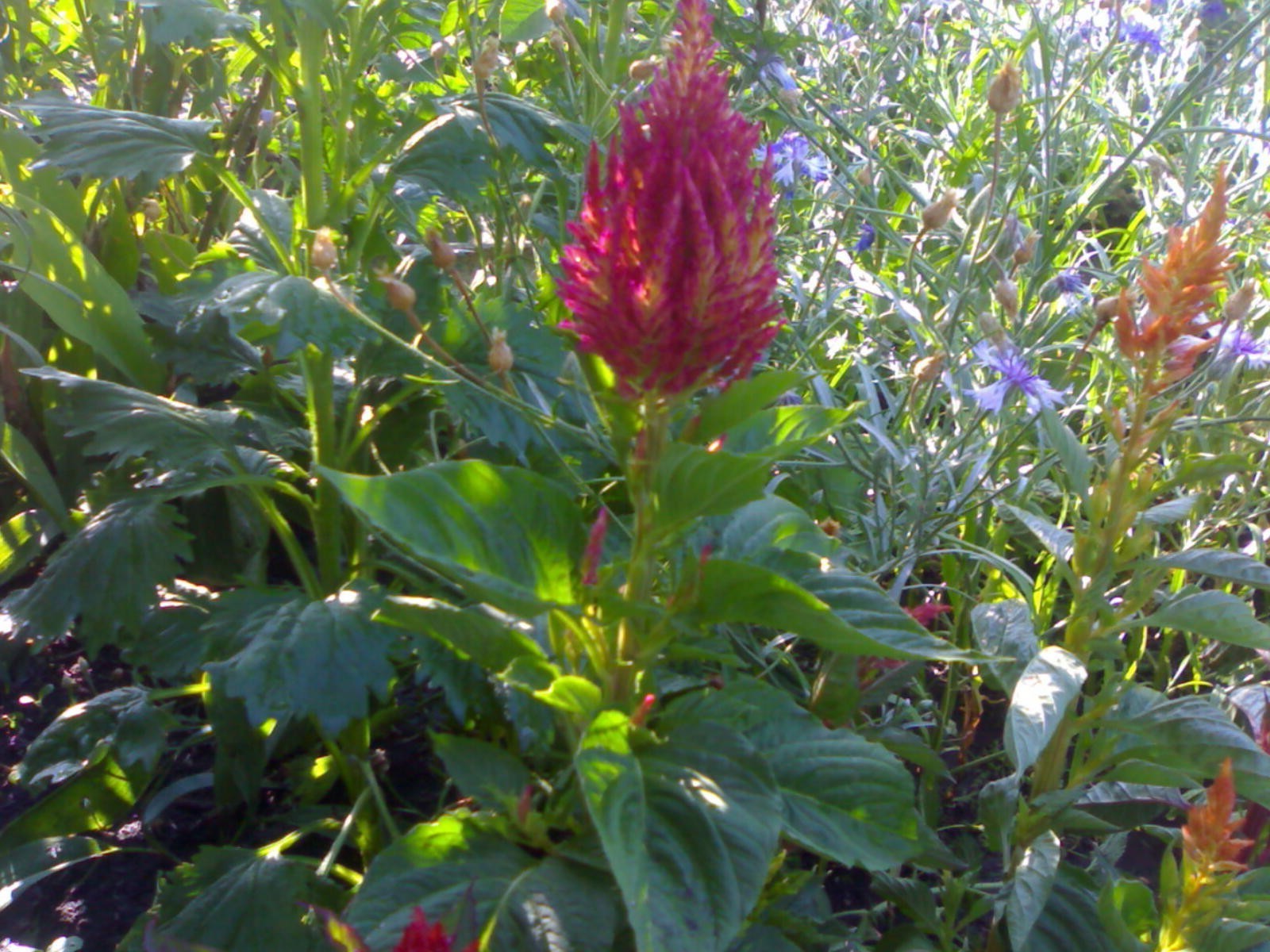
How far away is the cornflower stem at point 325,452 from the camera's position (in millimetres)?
1098

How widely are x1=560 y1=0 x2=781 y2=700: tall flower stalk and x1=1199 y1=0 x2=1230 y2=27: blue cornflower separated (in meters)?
1.68

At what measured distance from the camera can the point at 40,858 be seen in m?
1.14

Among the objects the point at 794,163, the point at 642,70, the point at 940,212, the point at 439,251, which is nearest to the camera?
the point at 439,251

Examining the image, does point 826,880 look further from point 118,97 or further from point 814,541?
point 118,97

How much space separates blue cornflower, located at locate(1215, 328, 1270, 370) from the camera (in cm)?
131

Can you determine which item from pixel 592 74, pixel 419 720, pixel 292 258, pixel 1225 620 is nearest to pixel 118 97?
pixel 292 258

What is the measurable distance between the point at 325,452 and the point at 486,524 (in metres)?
0.43

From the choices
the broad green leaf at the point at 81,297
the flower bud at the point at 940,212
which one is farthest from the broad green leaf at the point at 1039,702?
the broad green leaf at the point at 81,297

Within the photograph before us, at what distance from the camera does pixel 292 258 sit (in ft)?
3.74

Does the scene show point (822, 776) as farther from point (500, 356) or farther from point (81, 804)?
point (81, 804)

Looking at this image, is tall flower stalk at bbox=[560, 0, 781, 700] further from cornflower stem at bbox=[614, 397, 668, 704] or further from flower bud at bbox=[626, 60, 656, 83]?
flower bud at bbox=[626, 60, 656, 83]

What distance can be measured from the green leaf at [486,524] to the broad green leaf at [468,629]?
3 cm

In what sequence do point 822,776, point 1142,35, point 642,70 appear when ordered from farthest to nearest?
1. point 1142,35
2. point 642,70
3. point 822,776

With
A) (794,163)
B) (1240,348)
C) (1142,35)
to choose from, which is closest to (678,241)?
(1240,348)
